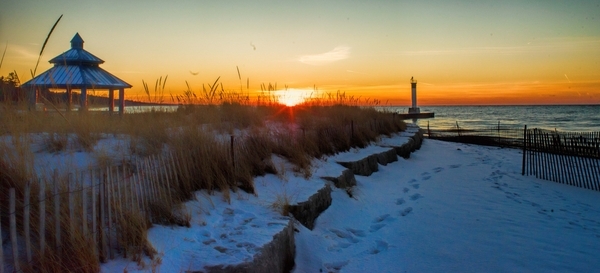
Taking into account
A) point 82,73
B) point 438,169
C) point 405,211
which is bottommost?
point 405,211

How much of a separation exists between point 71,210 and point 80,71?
9.14 m

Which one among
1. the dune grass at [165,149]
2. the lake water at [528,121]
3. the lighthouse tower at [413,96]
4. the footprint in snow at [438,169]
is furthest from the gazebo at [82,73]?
the lighthouse tower at [413,96]

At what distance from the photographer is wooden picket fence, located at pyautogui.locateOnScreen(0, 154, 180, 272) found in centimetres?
244

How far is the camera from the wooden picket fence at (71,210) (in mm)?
2439

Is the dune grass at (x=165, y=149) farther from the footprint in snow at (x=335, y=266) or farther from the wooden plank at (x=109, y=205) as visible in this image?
the footprint in snow at (x=335, y=266)

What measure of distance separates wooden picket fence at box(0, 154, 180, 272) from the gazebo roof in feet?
25.2

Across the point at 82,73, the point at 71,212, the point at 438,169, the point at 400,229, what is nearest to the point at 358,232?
the point at 400,229

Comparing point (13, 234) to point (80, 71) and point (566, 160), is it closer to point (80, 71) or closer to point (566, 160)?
point (80, 71)

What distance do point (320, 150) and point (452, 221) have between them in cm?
280

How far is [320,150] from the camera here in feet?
24.1

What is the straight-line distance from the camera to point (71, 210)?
2.65 meters

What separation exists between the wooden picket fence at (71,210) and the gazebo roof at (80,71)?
302 inches

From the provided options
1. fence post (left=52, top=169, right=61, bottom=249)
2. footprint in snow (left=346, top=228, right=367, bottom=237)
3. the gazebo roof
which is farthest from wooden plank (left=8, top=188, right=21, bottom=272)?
the gazebo roof

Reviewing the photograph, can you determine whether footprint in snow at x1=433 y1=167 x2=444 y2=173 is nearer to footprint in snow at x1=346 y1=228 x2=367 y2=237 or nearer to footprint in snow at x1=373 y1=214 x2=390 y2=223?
footprint in snow at x1=373 y1=214 x2=390 y2=223
